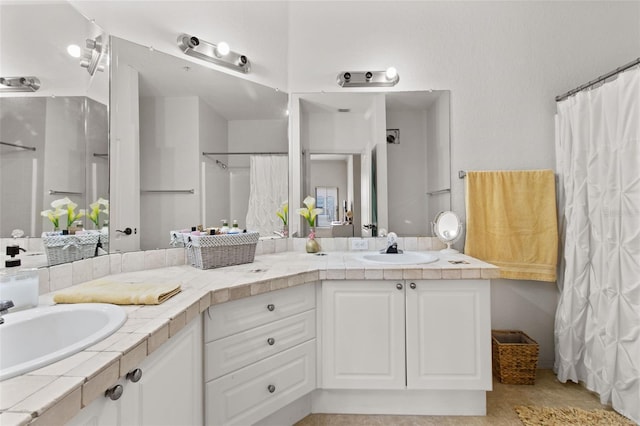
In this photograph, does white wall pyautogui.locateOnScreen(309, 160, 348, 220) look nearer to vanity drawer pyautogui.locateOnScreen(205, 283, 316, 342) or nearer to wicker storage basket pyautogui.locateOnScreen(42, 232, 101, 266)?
vanity drawer pyautogui.locateOnScreen(205, 283, 316, 342)

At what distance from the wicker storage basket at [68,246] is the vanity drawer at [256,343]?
2.20ft

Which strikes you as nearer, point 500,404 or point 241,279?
point 241,279

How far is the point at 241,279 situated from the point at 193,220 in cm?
62

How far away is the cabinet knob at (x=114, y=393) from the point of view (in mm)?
646

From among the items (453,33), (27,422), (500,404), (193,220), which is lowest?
(500,404)

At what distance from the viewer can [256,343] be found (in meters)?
1.31

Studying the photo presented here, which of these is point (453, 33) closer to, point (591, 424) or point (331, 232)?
point (331, 232)

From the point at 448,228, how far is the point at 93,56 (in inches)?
87.5

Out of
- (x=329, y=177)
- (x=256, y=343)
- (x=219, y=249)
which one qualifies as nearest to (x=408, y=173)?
(x=329, y=177)

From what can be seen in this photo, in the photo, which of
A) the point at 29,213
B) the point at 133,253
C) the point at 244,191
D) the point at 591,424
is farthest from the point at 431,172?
the point at 29,213

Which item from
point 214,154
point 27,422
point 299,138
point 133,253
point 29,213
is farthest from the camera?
point 299,138

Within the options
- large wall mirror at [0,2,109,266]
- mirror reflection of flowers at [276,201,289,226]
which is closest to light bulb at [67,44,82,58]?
large wall mirror at [0,2,109,266]

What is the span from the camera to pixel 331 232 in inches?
84.4

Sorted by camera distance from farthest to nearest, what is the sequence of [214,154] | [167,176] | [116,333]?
1. [214,154]
2. [167,176]
3. [116,333]
